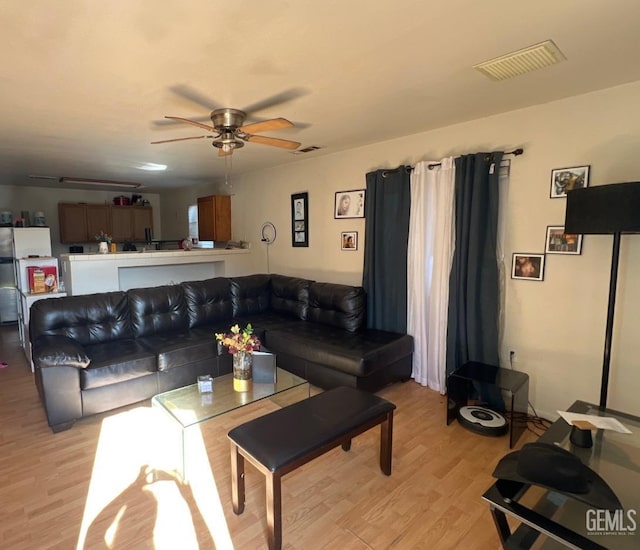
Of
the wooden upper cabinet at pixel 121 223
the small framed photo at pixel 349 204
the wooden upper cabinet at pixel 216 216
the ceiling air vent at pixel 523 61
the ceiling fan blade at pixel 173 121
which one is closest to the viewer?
the ceiling air vent at pixel 523 61

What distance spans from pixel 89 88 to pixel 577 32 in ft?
9.09

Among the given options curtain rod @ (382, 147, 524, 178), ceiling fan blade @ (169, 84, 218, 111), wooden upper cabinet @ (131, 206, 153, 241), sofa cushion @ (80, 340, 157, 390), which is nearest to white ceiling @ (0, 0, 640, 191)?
ceiling fan blade @ (169, 84, 218, 111)

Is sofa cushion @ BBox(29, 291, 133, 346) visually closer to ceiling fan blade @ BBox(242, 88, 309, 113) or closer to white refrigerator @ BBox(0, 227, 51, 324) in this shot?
white refrigerator @ BBox(0, 227, 51, 324)

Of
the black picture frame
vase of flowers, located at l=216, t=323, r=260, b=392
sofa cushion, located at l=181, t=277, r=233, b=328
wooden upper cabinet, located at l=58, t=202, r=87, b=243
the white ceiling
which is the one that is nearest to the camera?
the white ceiling

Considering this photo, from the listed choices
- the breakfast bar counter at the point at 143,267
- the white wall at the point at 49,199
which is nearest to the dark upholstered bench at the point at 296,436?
the breakfast bar counter at the point at 143,267

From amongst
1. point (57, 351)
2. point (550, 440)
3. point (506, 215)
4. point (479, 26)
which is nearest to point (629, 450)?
point (550, 440)

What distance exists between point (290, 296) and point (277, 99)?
7.77 ft

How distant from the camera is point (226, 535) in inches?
68.9

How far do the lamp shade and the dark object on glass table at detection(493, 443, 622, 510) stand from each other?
51.6 inches

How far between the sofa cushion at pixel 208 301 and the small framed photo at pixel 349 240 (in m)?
1.44

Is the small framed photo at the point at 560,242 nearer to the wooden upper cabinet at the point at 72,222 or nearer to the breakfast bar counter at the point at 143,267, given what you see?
the breakfast bar counter at the point at 143,267

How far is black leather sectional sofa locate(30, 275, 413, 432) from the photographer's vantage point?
107 inches

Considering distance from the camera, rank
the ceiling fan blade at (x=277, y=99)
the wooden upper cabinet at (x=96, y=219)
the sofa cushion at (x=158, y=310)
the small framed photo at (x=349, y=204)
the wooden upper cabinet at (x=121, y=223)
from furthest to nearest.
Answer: the wooden upper cabinet at (x=121, y=223) < the wooden upper cabinet at (x=96, y=219) < the small framed photo at (x=349, y=204) < the sofa cushion at (x=158, y=310) < the ceiling fan blade at (x=277, y=99)

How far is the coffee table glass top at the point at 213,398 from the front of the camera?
2.18 m
